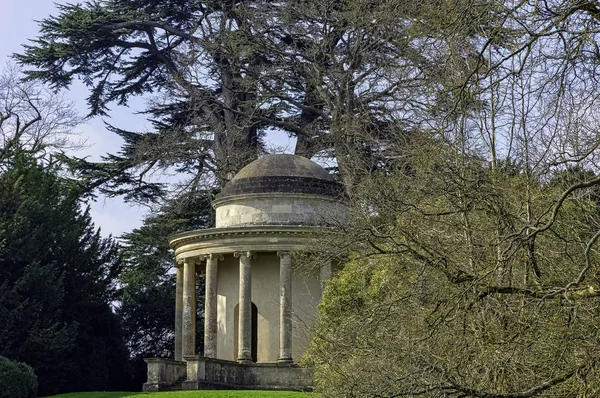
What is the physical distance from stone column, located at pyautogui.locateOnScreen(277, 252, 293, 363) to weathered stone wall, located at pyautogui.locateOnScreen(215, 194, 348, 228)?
4.58 feet

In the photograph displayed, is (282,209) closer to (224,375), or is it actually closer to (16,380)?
(224,375)

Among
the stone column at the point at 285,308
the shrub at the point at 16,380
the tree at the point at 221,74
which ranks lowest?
the shrub at the point at 16,380

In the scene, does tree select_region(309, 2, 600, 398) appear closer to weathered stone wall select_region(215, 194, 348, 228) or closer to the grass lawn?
the grass lawn

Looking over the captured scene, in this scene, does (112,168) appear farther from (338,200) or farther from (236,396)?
(236,396)

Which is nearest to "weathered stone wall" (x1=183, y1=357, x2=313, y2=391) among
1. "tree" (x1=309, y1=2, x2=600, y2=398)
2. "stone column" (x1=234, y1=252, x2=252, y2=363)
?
"stone column" (x1=234, y1=252, x2=252, y2=363)

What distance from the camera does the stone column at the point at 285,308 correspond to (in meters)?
35.2

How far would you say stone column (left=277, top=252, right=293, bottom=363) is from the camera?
116ft

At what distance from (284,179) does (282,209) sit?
1075 millimetres

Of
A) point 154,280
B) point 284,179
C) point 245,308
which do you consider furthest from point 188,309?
point 154,280

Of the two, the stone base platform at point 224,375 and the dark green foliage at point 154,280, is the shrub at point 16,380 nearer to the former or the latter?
the stone base platform at point 224,375

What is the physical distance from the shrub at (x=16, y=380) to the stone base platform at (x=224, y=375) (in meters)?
3.66

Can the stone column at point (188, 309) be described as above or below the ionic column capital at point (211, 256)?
below

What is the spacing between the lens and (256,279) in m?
37.5

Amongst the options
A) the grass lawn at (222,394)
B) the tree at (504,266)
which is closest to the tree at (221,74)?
the grass lawn at (222,394)
